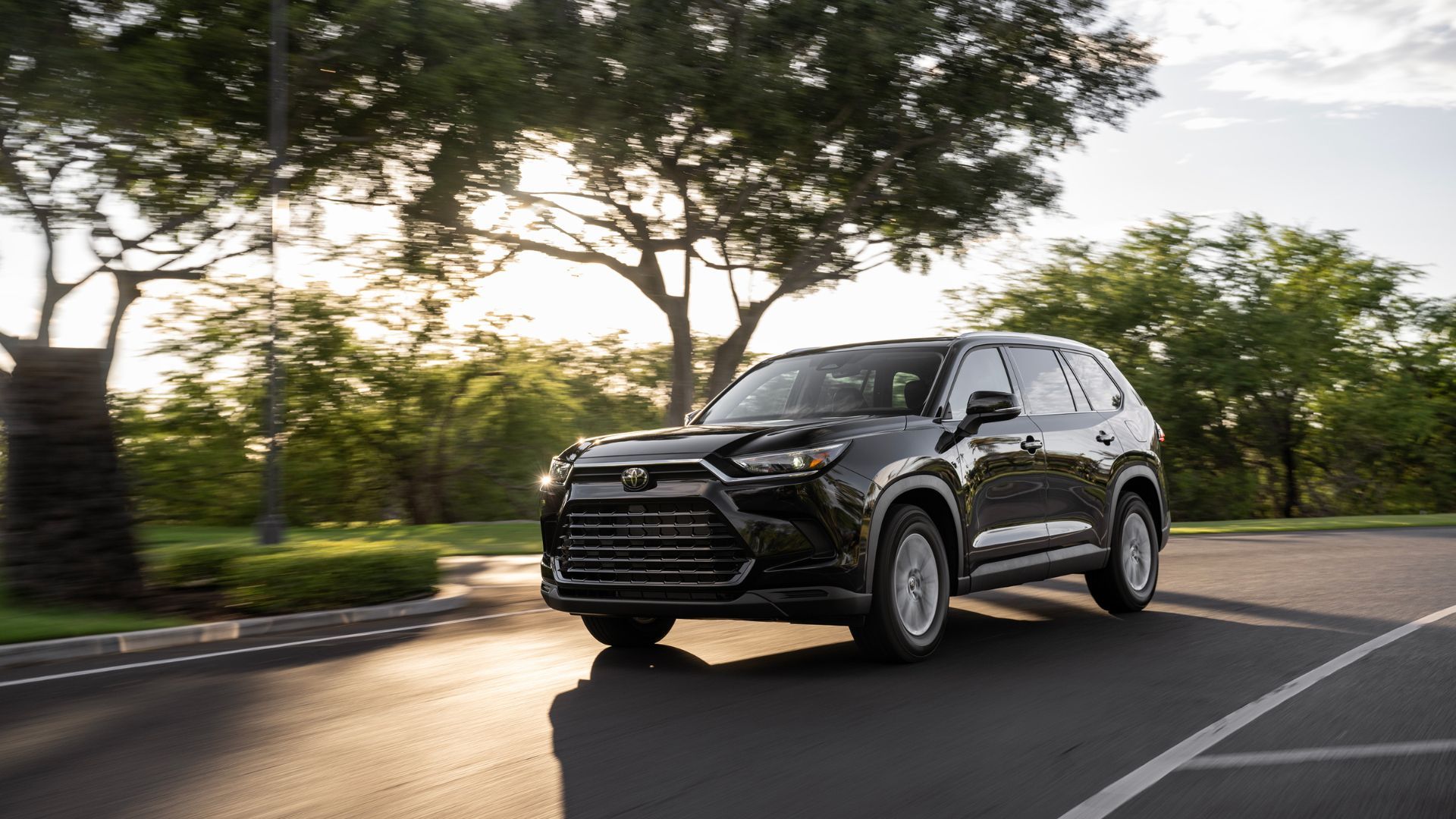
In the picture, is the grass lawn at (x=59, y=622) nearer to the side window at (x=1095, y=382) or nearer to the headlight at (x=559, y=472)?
the headlight at (x=559, y=472)

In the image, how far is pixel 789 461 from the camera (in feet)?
22.5

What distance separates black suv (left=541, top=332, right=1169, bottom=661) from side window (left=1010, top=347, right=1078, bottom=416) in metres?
0.02

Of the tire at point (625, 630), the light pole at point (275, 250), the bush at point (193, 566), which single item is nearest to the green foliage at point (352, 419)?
the light pole at point (275, 250)

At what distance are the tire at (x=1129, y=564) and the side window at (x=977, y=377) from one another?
1.71 meters

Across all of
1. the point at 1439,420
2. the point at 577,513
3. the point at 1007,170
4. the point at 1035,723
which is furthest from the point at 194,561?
the point at 1439,420

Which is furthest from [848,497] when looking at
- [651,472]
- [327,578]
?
[327,578]

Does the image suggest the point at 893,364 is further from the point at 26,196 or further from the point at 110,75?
the point at 26,196

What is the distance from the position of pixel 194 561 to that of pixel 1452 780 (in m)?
9.71

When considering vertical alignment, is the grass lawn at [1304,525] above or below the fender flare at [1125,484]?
below

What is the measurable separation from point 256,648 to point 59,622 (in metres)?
1.57

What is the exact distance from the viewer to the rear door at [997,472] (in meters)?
7.83

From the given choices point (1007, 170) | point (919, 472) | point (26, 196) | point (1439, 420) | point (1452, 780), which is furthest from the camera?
point (1439, 420)

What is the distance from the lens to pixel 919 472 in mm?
7320

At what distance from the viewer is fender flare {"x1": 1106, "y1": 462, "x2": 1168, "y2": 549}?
31.0 ft
